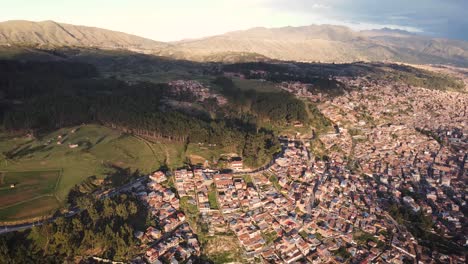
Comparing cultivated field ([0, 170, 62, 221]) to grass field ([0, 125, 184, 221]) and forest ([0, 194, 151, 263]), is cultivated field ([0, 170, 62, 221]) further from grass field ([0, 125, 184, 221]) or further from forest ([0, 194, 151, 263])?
forest ([0, 194, 151, 263])

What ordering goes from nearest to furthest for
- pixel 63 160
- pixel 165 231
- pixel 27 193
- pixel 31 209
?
pixel 31 209, pixel 165 231, pixel 27 193, pixel 63 160

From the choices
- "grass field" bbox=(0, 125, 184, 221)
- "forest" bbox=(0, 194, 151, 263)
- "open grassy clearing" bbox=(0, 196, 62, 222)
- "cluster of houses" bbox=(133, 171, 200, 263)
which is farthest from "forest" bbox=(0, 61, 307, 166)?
"open grassy clearing" bbox=(0, 196, 62, 222)

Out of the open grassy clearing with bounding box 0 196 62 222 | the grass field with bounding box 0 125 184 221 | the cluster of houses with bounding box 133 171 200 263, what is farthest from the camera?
the grass field with bounding box 0 125 184 221

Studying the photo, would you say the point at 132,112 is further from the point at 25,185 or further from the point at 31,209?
the point at 31,209

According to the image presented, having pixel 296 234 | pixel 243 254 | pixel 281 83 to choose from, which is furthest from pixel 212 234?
pixel 281 83

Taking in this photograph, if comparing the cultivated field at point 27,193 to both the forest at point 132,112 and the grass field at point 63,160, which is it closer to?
the grass field at point 63,160

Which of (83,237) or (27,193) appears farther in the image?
(27,193)

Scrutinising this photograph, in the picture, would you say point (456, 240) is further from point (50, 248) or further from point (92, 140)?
point (92, 140)

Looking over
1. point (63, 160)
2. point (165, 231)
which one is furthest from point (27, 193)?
point (165, 231)
